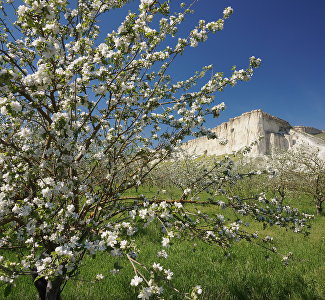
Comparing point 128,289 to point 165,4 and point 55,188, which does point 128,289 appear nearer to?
point 55,188

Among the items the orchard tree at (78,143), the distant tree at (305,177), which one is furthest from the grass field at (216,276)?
the distant tree at (305,177)

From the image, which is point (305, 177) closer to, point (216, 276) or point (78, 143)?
point (216, 276)

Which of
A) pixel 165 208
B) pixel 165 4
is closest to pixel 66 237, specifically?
pixel 165 208

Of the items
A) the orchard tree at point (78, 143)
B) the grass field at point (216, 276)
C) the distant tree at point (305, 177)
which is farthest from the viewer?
the distant tree at point (305, 177)

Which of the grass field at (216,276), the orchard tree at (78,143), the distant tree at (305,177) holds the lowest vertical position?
the grass field at (216,276)

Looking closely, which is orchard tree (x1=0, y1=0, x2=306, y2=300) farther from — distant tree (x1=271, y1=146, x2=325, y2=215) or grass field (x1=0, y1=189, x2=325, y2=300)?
distant tree (x1=271, y1=146, x2=325, y2=215)

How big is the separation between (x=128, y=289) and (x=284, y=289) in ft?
12.2

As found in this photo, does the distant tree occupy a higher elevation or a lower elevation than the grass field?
higher

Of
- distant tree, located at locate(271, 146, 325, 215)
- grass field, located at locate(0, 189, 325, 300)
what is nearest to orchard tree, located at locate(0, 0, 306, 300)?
grass field, located at locate(0, 189, 325, 300)

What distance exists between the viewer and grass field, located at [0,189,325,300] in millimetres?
5402

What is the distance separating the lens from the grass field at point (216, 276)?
5.40m

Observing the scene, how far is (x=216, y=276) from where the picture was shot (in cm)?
636

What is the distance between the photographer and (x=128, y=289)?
5602mm

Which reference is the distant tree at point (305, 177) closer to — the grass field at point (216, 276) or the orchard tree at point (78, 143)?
the grass field at point (216, 276)
